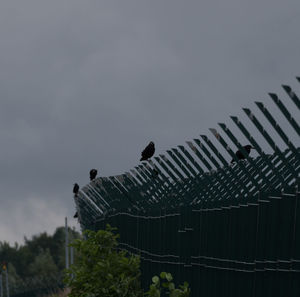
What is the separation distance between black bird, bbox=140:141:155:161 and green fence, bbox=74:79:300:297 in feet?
0.43

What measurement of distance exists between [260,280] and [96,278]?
171 inches

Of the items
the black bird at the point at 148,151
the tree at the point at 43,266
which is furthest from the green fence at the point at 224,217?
the tree at the point at 43,266

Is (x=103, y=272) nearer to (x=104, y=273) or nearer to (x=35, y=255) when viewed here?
(x=104, y=273)

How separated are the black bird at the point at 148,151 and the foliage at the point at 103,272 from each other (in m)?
1.76

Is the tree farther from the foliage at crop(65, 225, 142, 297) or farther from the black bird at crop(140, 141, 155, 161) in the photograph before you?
the black bird at crop(140, 141, 155, 161)

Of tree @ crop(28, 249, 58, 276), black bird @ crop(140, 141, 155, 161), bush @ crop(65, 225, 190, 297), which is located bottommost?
bush @ crop(65, 225, 190, 297)

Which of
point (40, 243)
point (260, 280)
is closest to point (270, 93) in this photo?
point (260, 280)

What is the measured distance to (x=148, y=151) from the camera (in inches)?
534

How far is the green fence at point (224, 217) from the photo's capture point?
30.9 ft

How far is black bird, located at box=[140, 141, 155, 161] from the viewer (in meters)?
13.4

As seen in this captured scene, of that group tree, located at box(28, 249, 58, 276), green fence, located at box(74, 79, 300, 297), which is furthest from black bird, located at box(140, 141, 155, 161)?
tree, located at box(28, 249, 58, 276)

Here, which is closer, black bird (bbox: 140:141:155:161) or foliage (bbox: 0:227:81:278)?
black bird (bbox: 140:141:155:161)

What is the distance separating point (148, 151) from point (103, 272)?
2217 millimetres

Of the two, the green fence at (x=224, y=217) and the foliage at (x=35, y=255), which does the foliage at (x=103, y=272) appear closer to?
the green fence at (x=224, y=217)
